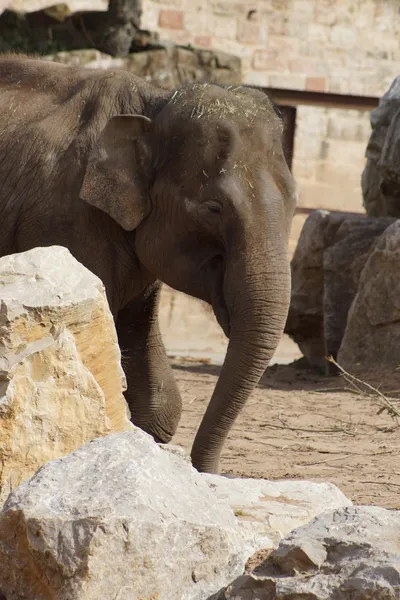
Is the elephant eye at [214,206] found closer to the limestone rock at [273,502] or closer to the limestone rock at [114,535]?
the limestone rock at [273,502]

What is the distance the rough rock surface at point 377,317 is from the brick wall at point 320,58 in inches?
258

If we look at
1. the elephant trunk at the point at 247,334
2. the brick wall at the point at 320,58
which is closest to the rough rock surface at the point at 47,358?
the elephant trunk at the point at 247,334

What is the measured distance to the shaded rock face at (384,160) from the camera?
10.3 m

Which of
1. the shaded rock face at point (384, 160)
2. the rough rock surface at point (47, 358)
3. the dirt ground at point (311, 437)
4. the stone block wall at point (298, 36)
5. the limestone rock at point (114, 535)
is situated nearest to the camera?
the limestone rock at point (114, 535)

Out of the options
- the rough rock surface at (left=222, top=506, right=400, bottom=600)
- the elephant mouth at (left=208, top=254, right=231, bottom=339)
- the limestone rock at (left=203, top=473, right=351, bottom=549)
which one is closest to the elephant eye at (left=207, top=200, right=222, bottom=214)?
the elephant mouth at (left=208, top=254, right=231, bottom=339)

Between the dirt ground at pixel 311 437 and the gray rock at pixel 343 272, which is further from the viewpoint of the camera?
the gray rock at pixel 343 272

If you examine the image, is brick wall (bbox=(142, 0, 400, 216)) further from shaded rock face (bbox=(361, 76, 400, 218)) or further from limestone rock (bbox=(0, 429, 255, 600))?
limestone rock (bbox=(0, 429, 255, 600))

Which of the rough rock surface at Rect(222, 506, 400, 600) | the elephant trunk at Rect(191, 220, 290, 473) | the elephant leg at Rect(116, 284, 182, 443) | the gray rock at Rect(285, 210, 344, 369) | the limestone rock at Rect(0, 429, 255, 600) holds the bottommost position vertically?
the gray rock at Rect(285, 210, 344, 369)

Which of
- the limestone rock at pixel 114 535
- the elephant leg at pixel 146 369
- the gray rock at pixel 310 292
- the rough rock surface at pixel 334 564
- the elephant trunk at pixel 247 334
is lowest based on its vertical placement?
the gray rock at pixel 310 292

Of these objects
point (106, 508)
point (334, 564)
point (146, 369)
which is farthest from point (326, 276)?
point (334, 564)

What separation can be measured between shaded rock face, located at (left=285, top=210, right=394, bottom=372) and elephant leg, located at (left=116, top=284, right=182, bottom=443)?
12.0 feet

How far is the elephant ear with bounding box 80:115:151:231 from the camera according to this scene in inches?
251

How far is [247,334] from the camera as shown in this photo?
19.3ft

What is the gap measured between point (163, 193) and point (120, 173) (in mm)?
272
